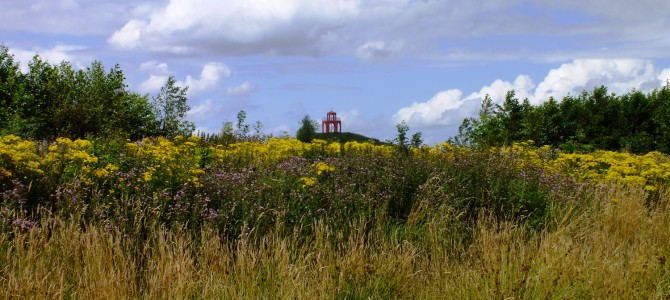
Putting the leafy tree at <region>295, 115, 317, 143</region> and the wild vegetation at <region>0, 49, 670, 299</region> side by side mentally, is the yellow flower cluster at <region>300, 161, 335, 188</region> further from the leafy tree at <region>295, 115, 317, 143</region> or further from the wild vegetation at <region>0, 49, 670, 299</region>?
the leafy tree at <region>295, 115, 317, 143</region>

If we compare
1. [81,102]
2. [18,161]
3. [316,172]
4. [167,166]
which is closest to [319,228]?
[316,172]

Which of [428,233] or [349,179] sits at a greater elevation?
[349,179]

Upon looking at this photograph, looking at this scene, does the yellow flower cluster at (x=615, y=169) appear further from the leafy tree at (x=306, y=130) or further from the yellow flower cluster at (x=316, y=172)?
the leafy tree at (x=306, y=130)

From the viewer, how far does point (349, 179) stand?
6.81 metres

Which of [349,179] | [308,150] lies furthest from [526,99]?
[349,179]

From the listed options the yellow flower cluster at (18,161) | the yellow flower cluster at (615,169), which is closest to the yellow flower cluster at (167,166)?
the yellow flower cluster at (18,161)

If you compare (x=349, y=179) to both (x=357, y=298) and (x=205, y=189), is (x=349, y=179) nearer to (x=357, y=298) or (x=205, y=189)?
(x=205, y=189)

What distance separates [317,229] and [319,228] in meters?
0.49

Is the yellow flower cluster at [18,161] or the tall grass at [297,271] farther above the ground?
the yellow flower cluster at [18,161]

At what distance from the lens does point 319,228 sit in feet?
18.8

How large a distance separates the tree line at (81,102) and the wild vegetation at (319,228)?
9.24 metres

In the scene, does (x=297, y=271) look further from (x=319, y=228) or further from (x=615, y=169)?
(x=615, y=169)

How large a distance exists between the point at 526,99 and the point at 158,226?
16580 mm

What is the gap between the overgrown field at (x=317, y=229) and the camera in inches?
177
